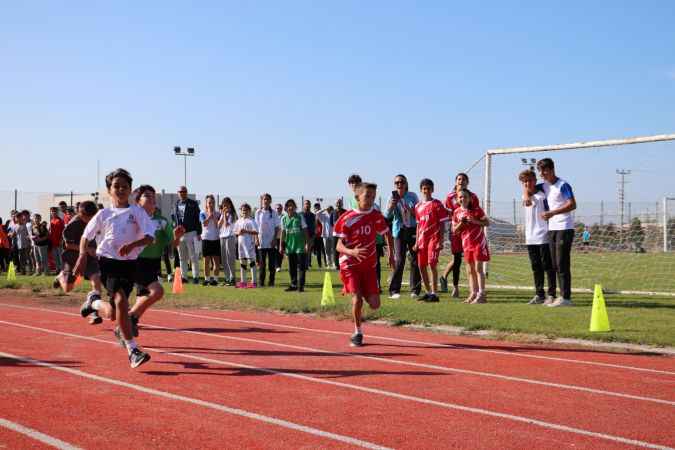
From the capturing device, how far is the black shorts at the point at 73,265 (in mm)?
11258

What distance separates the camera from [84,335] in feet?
32.8

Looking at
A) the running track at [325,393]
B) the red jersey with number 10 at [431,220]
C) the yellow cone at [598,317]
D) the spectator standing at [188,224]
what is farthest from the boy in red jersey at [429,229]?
Answer: the spectator standing at [188,224]

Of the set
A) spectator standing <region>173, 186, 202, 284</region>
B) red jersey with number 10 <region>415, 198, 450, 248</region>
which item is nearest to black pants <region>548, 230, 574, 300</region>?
red jersey with number 10 <region>415, 198, 450, 248</region>

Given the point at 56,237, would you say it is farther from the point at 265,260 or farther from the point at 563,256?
the point at 563,256

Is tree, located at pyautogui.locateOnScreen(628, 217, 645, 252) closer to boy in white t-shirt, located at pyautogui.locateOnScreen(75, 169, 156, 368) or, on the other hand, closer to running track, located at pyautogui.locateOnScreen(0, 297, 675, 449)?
running track, located at pyautogui.locateOnScreen(0, 297, 675, 449)

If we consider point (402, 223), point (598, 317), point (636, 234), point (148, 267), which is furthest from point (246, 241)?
point (636, 234)

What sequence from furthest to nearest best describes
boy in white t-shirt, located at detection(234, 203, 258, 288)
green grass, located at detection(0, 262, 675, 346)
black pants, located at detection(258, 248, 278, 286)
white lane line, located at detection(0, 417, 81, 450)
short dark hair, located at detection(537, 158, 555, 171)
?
black pants, located at detection(258, 248, 278, 286), boy in white t-shirt, located at detection(234, 203, 258, 288), short dark hair, located at detection(537, 158, 555, 171), green grass, located at detection(0, 262, 675, 346), white lane line, located at detection(0, 417, 81, 450)

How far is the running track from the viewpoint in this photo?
5.11m

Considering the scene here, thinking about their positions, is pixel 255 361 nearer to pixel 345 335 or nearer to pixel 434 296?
pixel 345 335

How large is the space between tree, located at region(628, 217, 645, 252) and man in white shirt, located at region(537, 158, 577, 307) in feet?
38.7

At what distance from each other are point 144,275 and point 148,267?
0.66 ft

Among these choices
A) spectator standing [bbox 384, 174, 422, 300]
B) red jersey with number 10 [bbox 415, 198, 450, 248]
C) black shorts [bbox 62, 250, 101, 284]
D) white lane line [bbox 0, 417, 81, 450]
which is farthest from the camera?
spectator standing [bbox 384, 174, 422, 300]

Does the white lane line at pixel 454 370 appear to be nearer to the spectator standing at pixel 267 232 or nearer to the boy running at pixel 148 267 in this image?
the boy running at pixel 148 267

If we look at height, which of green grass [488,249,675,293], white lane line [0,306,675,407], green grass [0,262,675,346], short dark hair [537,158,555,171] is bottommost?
white lane line [0,306,675,407]
